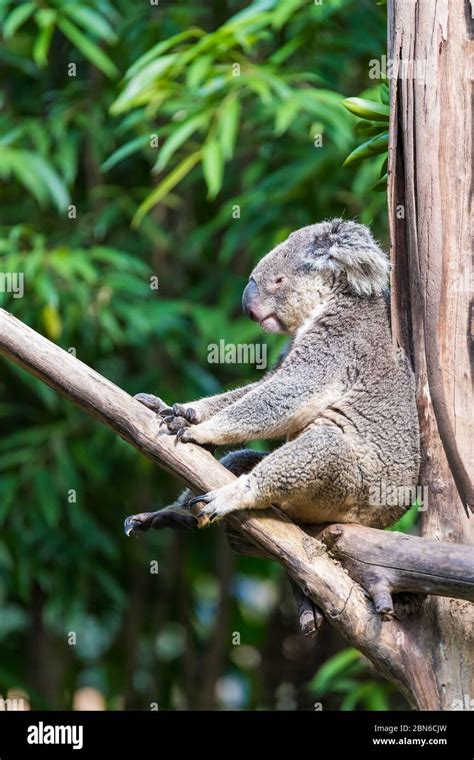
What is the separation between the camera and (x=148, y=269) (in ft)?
16.5

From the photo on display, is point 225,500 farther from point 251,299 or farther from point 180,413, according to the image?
point 251,299

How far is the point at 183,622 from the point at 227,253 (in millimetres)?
2432

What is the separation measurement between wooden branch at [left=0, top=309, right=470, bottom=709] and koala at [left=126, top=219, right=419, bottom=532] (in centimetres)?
7

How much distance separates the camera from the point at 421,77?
9.21 feet

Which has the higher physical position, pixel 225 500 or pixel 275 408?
pixel 275 408

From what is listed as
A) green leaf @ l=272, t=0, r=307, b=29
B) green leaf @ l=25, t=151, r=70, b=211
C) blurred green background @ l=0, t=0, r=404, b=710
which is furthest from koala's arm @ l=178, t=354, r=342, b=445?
green leaf @ l=25, t=151, r=70, b=211

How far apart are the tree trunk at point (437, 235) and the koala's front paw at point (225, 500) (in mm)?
507

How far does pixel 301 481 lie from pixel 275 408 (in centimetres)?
24

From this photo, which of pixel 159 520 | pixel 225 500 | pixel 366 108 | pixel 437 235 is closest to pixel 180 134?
pixel 366 108

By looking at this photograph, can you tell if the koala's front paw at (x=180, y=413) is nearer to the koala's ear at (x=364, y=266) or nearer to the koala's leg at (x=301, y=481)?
the koala's leg at (x=301, y=481)

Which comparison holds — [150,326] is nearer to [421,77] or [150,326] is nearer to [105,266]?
[105,266]

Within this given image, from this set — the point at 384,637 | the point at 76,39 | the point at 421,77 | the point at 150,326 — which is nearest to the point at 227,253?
the point at 150,326

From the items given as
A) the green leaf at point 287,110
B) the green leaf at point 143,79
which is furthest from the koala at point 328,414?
the green leaf at point 143,79

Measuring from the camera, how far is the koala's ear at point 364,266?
10.2ft
